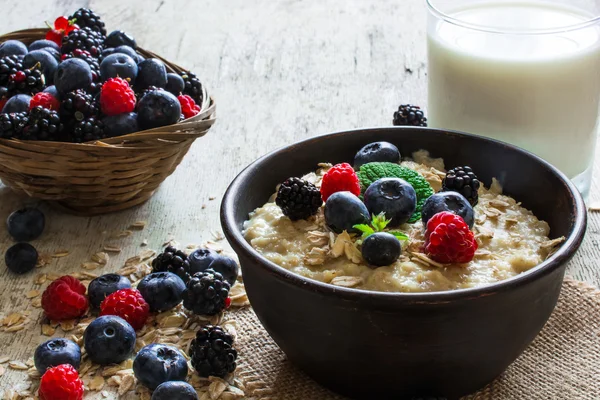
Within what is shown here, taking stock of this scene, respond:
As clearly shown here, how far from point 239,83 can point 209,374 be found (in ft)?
5.41

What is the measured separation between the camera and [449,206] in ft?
5.24

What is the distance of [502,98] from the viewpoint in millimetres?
2096

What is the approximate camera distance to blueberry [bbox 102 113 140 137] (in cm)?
218

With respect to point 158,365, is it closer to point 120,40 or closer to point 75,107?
point 75,107

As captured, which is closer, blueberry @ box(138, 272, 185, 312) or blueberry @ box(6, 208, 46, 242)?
blueberry @ box(138, 272, 185, 312)

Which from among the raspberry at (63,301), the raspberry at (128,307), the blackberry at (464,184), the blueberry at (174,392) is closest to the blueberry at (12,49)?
the raspberry at (63,301)

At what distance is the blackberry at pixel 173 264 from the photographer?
2.01 m

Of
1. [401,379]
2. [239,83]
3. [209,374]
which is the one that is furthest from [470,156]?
[239,83]

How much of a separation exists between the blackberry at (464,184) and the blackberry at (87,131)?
0.96 metres

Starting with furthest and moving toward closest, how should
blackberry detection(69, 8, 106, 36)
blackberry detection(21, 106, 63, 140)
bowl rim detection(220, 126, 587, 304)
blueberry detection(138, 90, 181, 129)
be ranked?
blackberry detection(69, 8, 106, 36) → blueberry detection(138, 90, 181, 129) → blackberry detection(21, 106, 63, 140) → bowl rim detection(220, 126, 587, 304)

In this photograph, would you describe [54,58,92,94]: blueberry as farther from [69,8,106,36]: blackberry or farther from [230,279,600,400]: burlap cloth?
[230,279,600,400]: burlap cloth

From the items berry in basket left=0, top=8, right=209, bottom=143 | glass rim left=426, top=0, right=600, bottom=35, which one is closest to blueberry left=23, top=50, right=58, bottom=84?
berry in basket left=0, top=8, right=209, bottom=143

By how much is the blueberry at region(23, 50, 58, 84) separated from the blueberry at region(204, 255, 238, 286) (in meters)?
0.83

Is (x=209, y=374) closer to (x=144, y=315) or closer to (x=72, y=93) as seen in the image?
(x=144, y=315)
